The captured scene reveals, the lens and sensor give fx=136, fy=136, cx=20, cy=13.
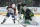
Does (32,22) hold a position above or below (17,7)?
below

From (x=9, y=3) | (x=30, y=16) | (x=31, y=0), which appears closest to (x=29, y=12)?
(x=30, y=16)

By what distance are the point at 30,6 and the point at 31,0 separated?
182 millimetres

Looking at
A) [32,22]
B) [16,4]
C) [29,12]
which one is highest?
[16,4]

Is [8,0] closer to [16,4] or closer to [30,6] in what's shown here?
[16,4]

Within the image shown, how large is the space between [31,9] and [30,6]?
11cm

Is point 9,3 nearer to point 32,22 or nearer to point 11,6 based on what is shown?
point 11,6

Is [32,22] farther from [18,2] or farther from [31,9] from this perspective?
[18,2]

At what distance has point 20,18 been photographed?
Answer: 4137 millimetres

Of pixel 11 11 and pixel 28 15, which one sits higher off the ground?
pixel 11 11

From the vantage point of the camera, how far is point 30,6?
4.03 metres

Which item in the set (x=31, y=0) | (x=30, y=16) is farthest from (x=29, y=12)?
(x=31, y=0)

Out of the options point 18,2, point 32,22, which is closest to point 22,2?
point 18,2

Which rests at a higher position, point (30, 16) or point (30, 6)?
point (30, 6)

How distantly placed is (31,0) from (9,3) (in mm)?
665
